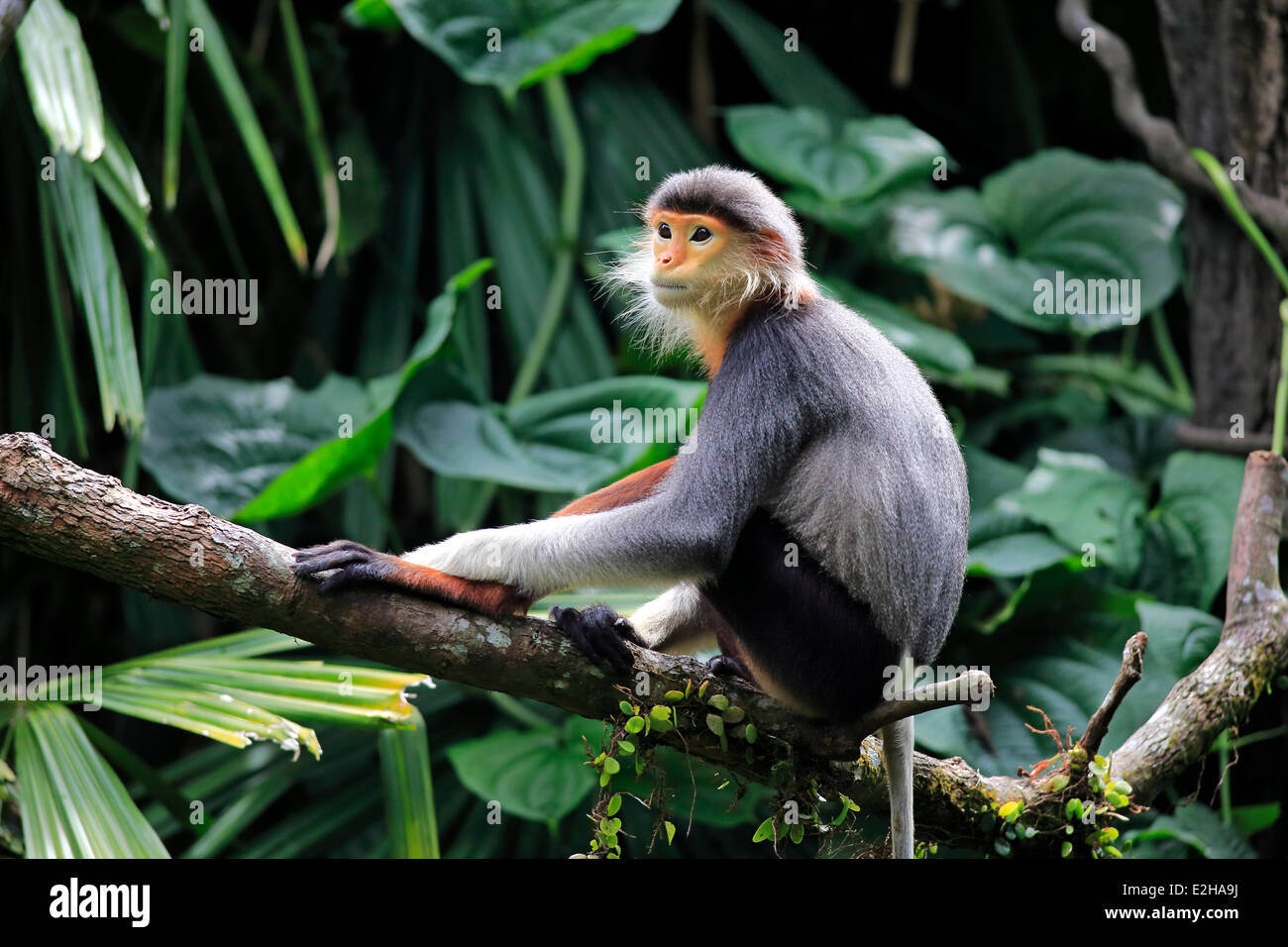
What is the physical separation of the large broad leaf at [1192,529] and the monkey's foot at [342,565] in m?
4.03

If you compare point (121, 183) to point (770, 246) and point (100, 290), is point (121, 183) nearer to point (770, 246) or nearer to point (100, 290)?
point (100, 290)

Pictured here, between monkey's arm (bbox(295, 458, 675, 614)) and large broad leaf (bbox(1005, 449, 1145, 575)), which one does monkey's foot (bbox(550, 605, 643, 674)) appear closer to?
monkey's arm (bbox(295, 458, 675, 614))

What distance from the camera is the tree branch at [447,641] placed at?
283cm

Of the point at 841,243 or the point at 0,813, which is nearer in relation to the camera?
the point at 0,813

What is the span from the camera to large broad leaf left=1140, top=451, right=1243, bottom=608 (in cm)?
547

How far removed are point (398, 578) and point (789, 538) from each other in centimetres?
109

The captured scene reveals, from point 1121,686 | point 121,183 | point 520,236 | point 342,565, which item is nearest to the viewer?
point 342,565

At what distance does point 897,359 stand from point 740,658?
1.04m

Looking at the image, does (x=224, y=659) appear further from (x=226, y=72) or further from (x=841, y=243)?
(x=841, y=243)

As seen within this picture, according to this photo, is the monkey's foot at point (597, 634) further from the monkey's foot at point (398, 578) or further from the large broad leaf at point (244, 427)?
the large broad leaf at point (244, 427)

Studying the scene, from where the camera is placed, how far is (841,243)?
8.06 m

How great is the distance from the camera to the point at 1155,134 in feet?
19.5

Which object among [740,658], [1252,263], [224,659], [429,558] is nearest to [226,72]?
[224,659]

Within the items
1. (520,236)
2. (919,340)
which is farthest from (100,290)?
(919,340)
